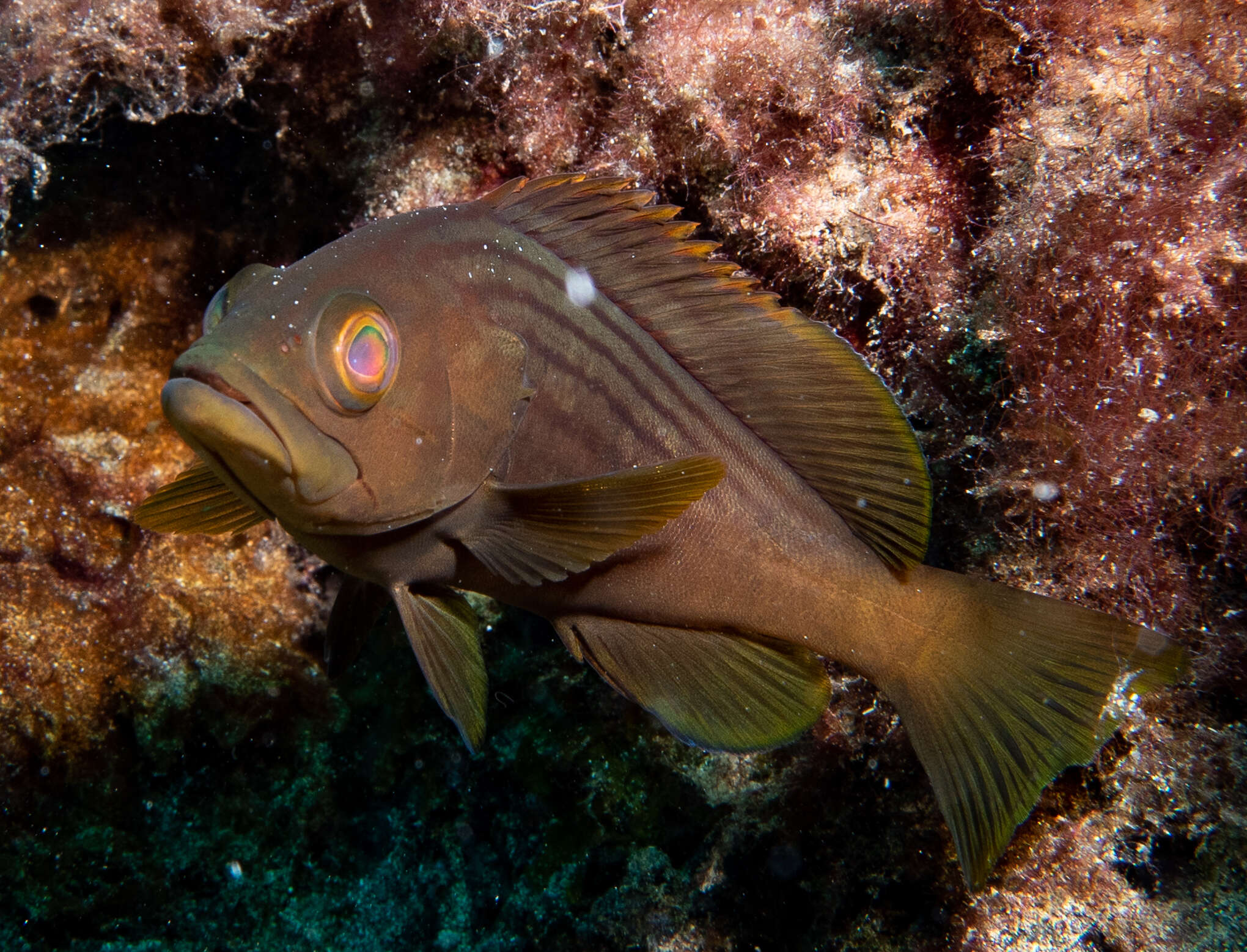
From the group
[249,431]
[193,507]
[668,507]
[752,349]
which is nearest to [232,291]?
[249,431]

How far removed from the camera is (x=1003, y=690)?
223cm

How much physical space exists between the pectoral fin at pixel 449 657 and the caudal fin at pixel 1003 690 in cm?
130

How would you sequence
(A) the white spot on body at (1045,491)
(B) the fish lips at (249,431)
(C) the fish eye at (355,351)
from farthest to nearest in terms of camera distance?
(A) the white spot on body at (1045,491), (C) the fish eye at (355,351), (B) the fish lips at (249,431)

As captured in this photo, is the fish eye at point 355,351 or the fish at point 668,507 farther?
the fish at point 668,507

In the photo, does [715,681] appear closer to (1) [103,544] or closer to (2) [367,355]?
(2) [367,355]

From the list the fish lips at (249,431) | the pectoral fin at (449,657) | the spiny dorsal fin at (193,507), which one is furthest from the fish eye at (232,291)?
the pectoral fin at (449,657)

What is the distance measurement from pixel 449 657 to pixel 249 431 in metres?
0.93

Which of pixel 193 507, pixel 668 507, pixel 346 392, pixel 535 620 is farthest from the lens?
pixel 535 620

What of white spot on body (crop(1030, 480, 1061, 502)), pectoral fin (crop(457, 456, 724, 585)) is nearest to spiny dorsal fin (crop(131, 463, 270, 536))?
pectoral fin (crop(457, 456, 724, 585))

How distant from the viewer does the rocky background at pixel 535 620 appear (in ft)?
8.11

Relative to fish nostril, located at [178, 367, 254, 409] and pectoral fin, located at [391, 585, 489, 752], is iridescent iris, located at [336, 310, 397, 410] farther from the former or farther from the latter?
pectoral fin, located at [391, 585, 489, 752]

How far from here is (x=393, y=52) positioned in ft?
11.1

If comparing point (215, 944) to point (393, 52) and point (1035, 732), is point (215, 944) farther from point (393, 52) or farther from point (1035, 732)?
point (393, 52)

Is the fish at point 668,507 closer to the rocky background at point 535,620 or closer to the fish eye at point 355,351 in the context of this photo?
the fish eye at point 355,351
